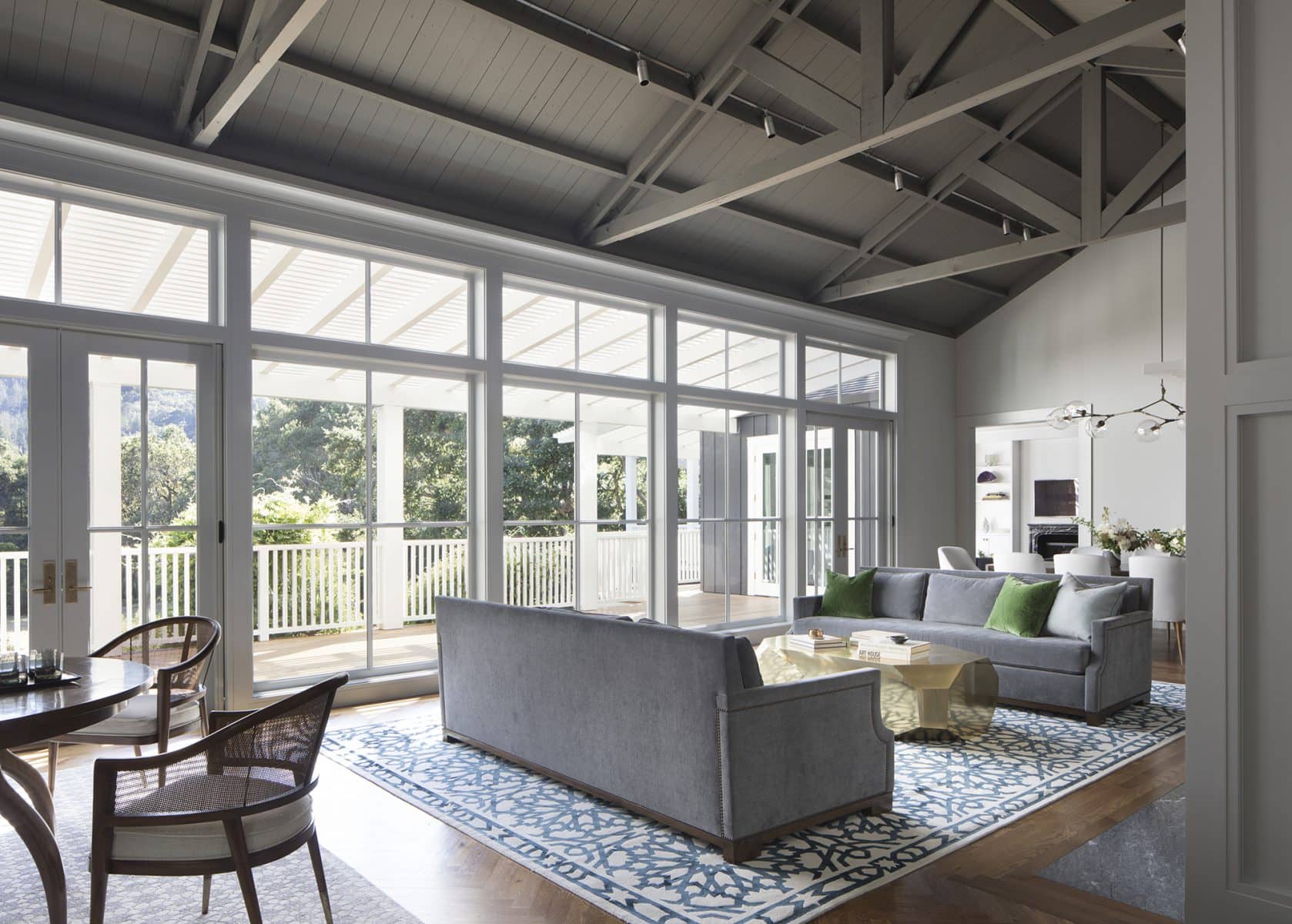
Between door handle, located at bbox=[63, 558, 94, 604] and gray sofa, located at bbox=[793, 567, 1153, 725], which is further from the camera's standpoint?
gray sofa, located at bbox=[793, 567, 1153, 725]

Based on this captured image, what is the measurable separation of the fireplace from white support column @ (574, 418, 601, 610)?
7798mm

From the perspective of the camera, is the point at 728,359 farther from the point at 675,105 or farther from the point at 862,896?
the point at 862,896

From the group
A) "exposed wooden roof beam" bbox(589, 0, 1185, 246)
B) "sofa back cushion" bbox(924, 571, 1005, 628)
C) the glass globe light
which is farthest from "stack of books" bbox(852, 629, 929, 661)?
the glass globe light

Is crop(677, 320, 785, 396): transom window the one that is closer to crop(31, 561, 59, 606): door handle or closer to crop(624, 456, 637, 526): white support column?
crop(624, 456, 637, 526): white support column

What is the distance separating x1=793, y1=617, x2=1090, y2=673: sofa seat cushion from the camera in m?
5.31

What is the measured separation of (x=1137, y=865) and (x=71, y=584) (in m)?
5.09

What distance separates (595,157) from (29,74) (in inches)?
132

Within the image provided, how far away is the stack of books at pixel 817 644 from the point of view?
5.14 m

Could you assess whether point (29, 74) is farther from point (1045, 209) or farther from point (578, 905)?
point (1045, 209)

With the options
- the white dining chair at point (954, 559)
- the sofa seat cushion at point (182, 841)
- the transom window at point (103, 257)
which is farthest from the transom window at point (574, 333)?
the sofa seat cushion at point (182, 841)

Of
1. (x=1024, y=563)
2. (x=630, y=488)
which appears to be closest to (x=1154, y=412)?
(x=1024, y=563)

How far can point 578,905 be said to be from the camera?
2906 mm

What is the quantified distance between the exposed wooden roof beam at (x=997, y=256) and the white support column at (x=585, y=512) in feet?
10.0

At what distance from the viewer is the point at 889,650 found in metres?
5.00
